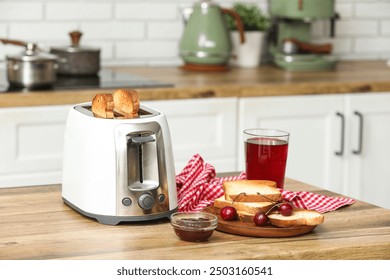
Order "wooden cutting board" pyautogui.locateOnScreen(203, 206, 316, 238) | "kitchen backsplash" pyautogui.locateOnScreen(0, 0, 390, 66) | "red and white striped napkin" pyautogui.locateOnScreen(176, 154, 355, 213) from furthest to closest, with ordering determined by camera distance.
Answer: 1. "kitchen backsplash" pyautogui.locateOnScreen(0, 0, 390, 66)
2. "red and white striped napkin" pyautogui.locateOnScreen(176, 154, 355, 213)
3. "wooden cutting board" pyautogui.locateOnScreen(203, 206, 316, 238)

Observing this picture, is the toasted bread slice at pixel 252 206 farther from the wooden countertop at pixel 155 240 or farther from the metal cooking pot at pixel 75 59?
the metal cooking pot at pixel 75 59

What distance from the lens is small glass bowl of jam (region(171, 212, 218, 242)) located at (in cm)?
176

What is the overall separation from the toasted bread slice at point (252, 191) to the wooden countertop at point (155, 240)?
11 centimetres

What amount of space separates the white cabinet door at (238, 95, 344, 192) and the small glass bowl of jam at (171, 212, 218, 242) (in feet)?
6.76

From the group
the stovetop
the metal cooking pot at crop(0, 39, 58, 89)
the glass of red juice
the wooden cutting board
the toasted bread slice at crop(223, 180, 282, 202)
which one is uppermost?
the metal cooking pot at crop(0, 39, 58, 89)

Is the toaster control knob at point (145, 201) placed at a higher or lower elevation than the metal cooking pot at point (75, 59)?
lower

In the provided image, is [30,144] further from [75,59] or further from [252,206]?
[252,206]

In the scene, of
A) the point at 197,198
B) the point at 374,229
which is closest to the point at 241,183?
the point at 197,198

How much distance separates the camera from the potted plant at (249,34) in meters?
4.59

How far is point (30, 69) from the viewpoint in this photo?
355 cm

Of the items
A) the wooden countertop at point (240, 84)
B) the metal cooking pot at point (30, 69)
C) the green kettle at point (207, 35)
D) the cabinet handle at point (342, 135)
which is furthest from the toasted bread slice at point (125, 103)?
the green kettle at point (207, 35)

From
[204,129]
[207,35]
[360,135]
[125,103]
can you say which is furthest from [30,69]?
[125,103]

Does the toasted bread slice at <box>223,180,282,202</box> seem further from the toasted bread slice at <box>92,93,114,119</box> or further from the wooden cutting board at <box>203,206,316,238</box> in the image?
the toasted bread slice at <box>92,93,114,119</box>

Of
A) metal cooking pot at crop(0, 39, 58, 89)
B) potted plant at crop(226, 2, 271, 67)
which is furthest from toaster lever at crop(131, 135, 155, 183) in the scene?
potted plant at crop(226, 2, 271, 67)
